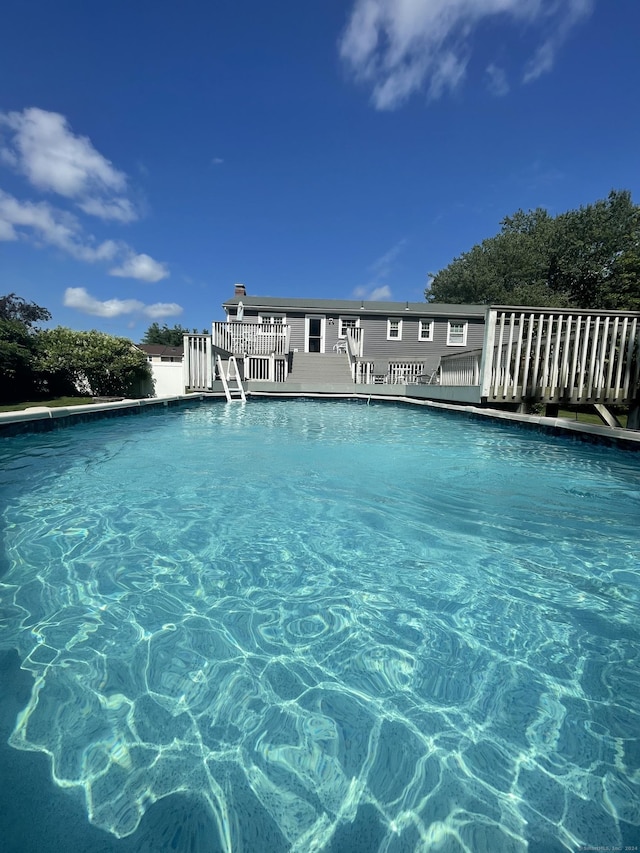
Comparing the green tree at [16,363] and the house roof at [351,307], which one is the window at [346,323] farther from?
the green tree at [16,363]

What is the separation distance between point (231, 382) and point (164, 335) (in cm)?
5221

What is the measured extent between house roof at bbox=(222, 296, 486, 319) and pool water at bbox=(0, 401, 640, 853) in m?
17.8

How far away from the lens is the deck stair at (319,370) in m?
15.8

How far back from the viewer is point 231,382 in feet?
45.9

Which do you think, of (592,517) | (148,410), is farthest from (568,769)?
(148,410)

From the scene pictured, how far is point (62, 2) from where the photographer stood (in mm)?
8727

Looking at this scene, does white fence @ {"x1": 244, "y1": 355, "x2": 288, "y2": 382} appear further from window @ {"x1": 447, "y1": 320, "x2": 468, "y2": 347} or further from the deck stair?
window @ {"x1": 447, "y1": 320, "x2": 468, "y2": 347}

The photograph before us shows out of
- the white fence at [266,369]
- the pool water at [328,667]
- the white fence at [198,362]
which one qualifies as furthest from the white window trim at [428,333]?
the pool water at [328,667]

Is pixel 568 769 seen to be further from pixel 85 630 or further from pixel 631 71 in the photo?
pixel 631 71

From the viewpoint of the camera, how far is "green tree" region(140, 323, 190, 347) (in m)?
60.0

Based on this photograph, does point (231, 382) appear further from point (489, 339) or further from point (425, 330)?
point (425, 330)

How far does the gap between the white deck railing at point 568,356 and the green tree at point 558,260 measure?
18861mm

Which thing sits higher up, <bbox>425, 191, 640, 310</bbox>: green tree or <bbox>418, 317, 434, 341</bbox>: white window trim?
<bbox>425, 191, 640, 310</bbox>: green tree

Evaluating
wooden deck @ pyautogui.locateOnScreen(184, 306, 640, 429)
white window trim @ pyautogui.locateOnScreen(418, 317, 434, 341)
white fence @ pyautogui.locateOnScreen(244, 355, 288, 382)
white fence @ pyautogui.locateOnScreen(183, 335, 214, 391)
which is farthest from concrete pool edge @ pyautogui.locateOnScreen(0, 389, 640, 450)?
white window trim @ pyautogui.locateOnScreen(418, 317, 434, 341)
